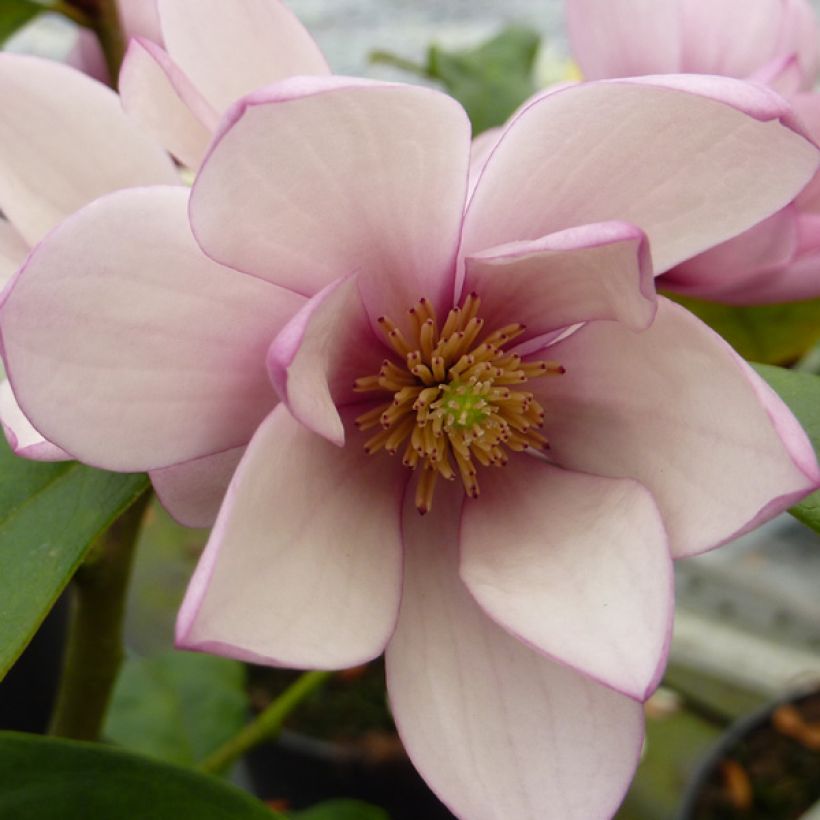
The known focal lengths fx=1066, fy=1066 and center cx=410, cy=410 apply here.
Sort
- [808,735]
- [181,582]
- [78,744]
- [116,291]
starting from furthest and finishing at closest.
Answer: [181,582] < [808,735] < [78,744] < [116,291]

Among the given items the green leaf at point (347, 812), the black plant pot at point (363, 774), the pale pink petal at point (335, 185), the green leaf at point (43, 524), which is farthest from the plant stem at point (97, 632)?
the black plant pot at point (363, 774)

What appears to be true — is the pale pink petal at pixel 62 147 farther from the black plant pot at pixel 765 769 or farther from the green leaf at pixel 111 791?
the black plant pot at pixel 765 769

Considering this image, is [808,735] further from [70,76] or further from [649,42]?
[70,76]

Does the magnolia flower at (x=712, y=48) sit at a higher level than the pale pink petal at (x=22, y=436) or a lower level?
lower

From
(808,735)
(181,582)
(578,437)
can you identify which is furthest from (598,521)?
(181,582)

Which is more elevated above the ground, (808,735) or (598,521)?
(598,521)

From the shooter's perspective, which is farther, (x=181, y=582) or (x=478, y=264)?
(x=181, y=582)
